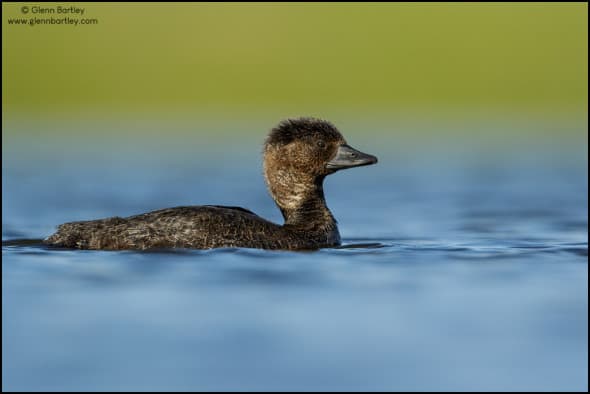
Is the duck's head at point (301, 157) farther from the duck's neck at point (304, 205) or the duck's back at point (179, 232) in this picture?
the duck's back at point (179, 232)

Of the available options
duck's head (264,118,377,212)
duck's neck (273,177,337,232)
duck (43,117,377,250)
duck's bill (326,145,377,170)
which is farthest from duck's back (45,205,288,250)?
duck's bill (326,145,377,170)

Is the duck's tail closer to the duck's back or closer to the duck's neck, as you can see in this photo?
the duck's back

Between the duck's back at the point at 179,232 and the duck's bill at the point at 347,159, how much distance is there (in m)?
1.24

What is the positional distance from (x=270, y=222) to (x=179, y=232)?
104 centimetres

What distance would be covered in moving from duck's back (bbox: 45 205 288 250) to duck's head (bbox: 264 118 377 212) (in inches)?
40.9

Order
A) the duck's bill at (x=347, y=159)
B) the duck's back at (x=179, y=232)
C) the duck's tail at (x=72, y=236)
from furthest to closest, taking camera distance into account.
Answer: the duck's bill at (x=347, y=159), the duck's tail at (x=72, y=236), the duck's back at (x=179, y=232)

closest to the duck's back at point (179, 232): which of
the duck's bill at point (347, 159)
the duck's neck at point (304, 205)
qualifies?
the duck's neck at point (304, 205)

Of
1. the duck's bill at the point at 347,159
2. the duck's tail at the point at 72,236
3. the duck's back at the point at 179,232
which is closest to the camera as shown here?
the duck's back at the point at 179,232

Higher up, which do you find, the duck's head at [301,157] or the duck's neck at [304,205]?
the duck's head at [301,157]

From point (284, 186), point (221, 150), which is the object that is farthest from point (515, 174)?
point (284, 186)

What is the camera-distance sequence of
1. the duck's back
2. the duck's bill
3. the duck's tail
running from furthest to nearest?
the duck's bill
the duck's tail
the duck's back

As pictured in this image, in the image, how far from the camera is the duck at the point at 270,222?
37.0 ft

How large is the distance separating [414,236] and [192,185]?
8.29m

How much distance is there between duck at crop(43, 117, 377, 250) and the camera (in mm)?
11289
